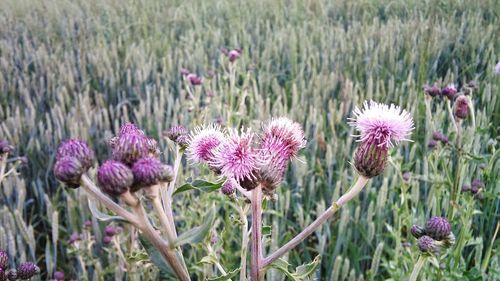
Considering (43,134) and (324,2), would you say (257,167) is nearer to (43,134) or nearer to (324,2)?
(43,134)

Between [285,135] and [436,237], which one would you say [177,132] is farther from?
[436,237]

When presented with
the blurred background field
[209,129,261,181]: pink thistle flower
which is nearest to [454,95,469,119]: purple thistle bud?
the blurred background field

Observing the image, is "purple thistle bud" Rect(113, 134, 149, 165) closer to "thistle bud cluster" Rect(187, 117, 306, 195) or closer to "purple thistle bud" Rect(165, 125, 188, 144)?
"thistle bud cluster" Rect(187, 117, 306, 195)

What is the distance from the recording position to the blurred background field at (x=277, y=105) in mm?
1712

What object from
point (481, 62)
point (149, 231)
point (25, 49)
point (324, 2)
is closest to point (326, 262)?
point (149, 231)

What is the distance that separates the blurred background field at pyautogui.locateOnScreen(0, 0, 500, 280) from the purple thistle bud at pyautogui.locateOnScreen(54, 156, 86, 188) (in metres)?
0.18

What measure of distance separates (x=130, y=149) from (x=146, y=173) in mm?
53

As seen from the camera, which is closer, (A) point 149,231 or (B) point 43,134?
(A) point 149,231

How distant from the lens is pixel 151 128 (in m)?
2.69

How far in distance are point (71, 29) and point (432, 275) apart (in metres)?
4.03

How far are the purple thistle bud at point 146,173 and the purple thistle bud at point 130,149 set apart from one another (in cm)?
2

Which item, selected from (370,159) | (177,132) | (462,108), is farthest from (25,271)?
(462,108)

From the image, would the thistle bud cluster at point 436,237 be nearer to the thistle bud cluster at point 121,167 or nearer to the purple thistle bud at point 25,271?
the thistle bud cluster at point 121,167

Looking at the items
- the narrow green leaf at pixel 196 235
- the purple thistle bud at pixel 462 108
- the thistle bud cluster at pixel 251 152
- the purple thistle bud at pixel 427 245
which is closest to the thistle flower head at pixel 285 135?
the thistle bud cluster at pixel 251 152
